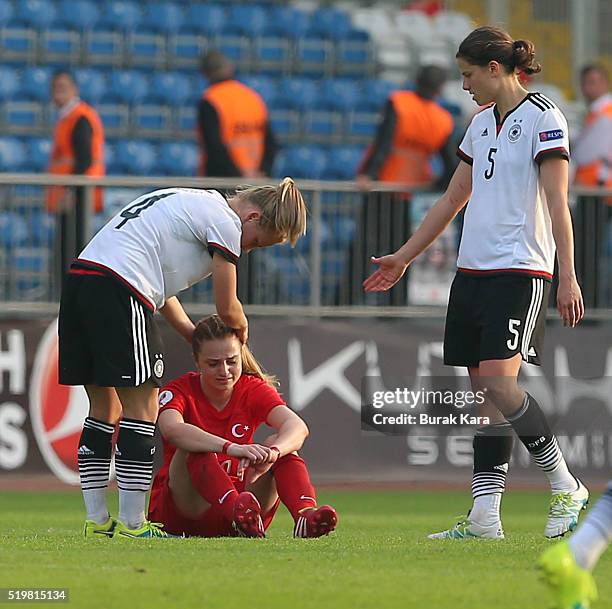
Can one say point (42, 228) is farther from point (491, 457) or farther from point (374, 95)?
point (374, 95)

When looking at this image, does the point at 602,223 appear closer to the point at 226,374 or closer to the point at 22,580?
the point at 226,374

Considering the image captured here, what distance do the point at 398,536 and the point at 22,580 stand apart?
261 cm

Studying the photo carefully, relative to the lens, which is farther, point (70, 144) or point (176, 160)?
point (176, 160)

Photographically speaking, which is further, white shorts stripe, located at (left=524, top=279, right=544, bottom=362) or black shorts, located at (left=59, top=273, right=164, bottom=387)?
white shorts stripe, located at (left=524, top=279, right=544, bottom=362)

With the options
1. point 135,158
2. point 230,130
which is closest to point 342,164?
point 135,158

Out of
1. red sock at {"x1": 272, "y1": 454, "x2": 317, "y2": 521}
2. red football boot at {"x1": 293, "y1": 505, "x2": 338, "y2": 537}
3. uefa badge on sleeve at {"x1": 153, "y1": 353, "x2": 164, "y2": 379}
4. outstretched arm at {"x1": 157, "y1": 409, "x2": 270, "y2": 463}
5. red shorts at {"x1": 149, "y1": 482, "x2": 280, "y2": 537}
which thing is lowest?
red shorts at {"x1": 149, "y1": 482, "x2": 280, "y2": 537}

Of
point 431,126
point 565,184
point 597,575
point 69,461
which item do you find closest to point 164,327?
point 69,461

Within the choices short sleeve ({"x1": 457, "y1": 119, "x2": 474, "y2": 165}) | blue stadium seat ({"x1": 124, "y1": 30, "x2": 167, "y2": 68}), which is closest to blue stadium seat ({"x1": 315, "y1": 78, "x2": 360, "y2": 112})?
blue stadium seat ({"x1": 124, "y1": 30, "x2": 167, "y2": 68})

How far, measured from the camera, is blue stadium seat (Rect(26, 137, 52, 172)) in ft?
52.1

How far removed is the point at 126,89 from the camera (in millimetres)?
16906

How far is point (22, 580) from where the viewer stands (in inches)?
206

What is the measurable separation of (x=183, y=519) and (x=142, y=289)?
1093 mm

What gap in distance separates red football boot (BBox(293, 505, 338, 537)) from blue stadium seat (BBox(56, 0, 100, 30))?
37.5 feet

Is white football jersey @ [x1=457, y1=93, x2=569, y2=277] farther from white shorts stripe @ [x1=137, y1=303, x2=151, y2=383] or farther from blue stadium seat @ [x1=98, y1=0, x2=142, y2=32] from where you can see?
blue stadium seat @ [x1=98, y1=0, x2=142, y2=32]
